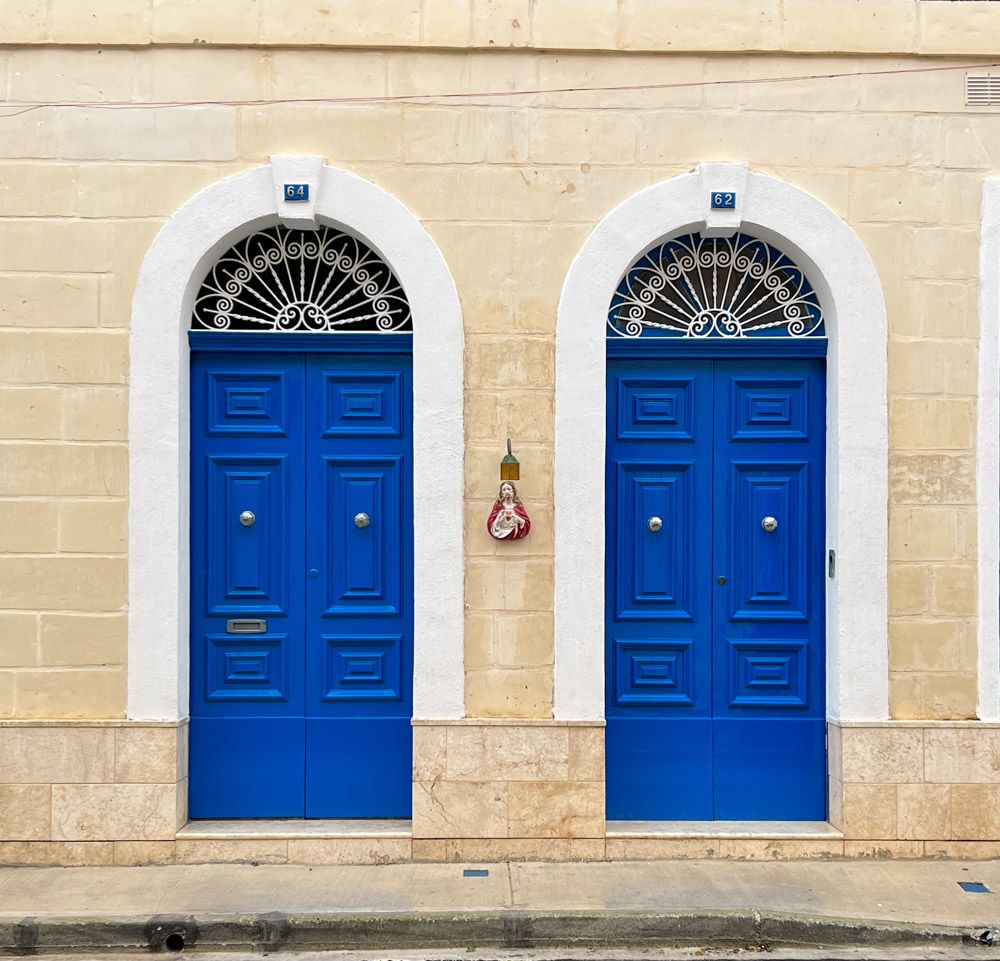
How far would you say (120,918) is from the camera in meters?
4.71

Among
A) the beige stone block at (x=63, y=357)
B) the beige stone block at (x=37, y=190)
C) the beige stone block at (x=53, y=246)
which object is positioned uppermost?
the beige stone block at (x=37, y=190)

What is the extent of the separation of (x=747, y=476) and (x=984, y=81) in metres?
2.54

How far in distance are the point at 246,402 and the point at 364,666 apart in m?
1.63

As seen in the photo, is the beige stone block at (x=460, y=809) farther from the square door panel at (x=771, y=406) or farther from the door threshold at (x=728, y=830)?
the square door panel at (x=771, y=406)

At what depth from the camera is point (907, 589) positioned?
5.50m

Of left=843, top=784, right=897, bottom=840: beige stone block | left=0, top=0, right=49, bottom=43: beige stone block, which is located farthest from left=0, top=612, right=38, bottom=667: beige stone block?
left=843, top=784, right=897, bottom=840: beige stone block

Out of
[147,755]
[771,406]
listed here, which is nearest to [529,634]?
[771,406]

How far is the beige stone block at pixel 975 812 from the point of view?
5.45 meters

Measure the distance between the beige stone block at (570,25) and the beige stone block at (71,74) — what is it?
221cm

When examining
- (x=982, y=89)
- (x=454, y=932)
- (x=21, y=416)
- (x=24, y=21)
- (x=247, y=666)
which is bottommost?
(x=454, y=932)

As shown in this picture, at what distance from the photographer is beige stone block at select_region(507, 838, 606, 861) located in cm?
540

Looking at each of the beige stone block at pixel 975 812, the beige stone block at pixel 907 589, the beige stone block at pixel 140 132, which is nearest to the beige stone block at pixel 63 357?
the beige stone block at pixel 140 132

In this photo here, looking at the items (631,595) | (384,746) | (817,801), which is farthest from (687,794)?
(384,746)

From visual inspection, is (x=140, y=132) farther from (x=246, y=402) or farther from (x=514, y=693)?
(x=514, y=693)
